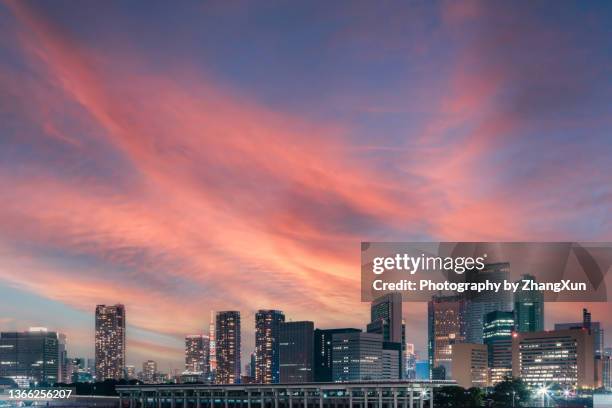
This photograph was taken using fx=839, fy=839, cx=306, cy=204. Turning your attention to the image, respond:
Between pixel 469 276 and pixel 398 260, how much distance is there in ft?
38.2

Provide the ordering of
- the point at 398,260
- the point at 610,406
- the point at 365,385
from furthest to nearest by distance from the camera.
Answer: the point at 365,385
the point at 610,406
the point at 398,260

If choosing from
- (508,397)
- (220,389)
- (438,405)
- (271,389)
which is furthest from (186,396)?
(508,397)

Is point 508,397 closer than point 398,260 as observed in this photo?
No

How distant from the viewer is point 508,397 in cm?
15762

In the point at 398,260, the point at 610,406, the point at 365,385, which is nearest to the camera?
the point at 398,260

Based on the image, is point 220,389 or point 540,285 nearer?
point 540,285

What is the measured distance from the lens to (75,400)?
505 feet

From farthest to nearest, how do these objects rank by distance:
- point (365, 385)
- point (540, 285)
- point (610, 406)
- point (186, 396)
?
point (186, 396) < point (365, 385) < point (610, 406) < point (540, 285)

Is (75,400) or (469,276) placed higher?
(469,276)

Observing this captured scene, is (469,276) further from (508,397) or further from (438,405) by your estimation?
(508,397)

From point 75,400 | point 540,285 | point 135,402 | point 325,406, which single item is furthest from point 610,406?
point 75,400

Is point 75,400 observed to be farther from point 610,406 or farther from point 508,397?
point 610,406

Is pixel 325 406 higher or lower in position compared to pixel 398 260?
lower

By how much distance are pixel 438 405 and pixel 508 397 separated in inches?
993
